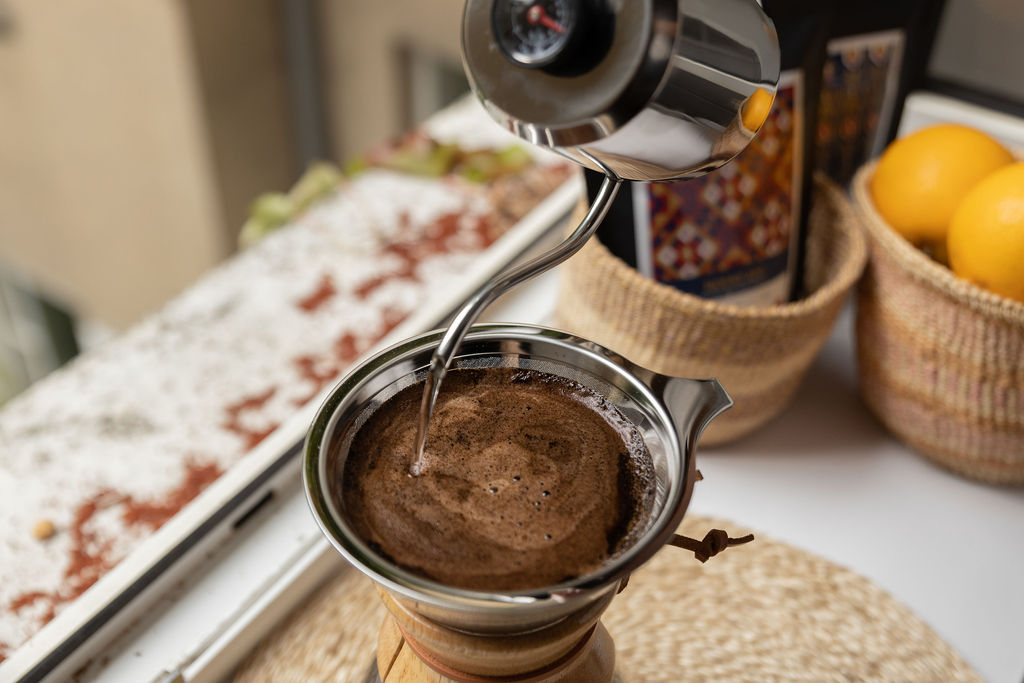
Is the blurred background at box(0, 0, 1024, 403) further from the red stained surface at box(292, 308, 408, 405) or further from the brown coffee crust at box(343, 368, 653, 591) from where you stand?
the brown coffee crust at box(343, 368, 653, 591)

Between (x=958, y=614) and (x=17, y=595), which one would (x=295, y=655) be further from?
(x=958, y=614)

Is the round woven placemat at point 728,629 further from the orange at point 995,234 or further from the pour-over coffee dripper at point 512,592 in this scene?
the orange at point 995,234

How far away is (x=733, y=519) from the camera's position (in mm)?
730

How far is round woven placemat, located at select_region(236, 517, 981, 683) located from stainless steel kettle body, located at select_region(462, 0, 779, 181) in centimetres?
36

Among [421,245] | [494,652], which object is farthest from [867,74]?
[494,652]

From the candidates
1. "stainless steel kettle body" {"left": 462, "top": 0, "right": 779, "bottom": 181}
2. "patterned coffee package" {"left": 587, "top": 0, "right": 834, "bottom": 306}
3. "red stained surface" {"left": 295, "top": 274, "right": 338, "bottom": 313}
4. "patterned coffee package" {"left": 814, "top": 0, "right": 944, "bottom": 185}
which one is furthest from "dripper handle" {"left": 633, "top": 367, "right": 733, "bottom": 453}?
"red stained surface" {"left": 295, "top": 274, "right": 338, "bottom": 313}

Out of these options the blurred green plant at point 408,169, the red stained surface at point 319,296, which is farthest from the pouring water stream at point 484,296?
the blurred green plant at point 408,169

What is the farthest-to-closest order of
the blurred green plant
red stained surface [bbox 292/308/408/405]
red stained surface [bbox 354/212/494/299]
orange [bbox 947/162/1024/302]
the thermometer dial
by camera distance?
the blurred green plant < red stained surface [bbox 354/212/494/299] < red stained surface [bbox 292/308/408/405] < orange [bbox 947/162/1024/302] < the thermometer dial

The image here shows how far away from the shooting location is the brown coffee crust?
0.42m

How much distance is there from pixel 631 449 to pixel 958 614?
0.37m

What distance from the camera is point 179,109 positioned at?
6.88 ft

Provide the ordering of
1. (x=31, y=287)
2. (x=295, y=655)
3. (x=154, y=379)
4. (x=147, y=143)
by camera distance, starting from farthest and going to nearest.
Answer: (x=31, y=287) < (x=147, y=143) < (x=154, y=379) < (x=295, y=655)

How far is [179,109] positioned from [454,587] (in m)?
1.97

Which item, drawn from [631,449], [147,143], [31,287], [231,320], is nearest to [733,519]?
[631,449]
